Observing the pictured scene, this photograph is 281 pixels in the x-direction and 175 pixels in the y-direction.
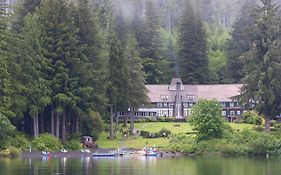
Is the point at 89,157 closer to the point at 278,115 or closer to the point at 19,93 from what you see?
the point at 19,93

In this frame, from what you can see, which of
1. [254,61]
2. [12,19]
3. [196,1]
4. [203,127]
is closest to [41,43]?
[12,19]

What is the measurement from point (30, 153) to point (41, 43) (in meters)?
14.1

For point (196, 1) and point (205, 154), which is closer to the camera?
point (205, 154)

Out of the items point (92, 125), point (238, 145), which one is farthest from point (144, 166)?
point (92, 125)

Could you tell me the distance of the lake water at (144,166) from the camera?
5956cm

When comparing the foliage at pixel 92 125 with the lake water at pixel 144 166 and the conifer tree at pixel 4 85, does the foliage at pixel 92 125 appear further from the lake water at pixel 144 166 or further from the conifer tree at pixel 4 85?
the lake water at pixel 144 166

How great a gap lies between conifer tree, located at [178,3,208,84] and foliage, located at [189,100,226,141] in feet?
137

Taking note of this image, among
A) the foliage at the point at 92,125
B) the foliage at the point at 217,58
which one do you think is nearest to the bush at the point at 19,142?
the foliage at the point at 92,125

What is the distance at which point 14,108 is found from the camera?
8650 centimetres

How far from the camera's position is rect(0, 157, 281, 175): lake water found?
59.6 metres

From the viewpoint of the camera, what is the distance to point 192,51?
435 ft

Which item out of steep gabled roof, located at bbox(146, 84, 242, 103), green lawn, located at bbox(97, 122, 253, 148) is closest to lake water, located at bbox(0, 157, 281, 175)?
green lawn, located at bbox(97, 122, 253, 148)

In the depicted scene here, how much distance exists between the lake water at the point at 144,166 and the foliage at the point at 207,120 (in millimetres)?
8201

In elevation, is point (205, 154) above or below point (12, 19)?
below
